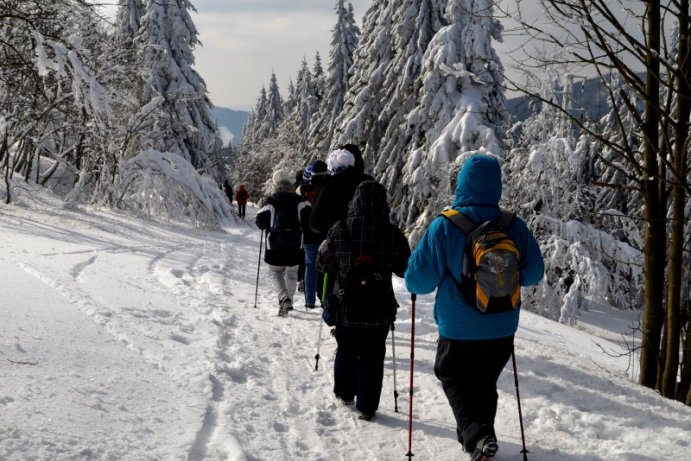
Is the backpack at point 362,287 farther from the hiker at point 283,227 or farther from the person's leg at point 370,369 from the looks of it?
the hiker at point 283,227

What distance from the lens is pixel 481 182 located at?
347 cm

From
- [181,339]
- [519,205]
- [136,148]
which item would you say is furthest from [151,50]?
[181,339]

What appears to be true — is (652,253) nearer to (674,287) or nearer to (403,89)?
(674,287)

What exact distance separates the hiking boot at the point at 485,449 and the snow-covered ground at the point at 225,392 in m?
0.45

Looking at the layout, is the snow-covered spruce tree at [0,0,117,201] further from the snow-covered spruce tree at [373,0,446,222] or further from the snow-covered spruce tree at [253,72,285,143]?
the snow-covered spruce tree at [253,72,285,143]

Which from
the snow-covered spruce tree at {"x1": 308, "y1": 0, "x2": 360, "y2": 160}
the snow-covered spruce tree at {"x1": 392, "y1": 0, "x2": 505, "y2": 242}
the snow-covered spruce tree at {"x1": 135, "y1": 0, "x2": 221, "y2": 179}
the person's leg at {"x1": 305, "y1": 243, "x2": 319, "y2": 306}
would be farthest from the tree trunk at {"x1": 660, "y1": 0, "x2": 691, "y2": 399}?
the snow-covered spruce tree at {"x1": 308, "y1": 0, "x2": 360, "y2": 160}

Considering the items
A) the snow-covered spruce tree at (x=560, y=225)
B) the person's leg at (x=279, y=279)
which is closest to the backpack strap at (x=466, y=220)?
the person's leg at (x=279, y=279)

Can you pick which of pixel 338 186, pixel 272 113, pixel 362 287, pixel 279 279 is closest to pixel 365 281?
pixel 362 287

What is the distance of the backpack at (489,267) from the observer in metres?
3.22

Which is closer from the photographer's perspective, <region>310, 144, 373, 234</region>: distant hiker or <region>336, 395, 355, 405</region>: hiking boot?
<region>336, 395, 355, 405</region>: hiking boot

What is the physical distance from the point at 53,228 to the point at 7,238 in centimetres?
262

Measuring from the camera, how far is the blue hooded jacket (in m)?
3.43

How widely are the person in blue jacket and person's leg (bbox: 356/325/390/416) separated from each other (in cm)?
85

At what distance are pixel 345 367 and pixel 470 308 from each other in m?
1.49
